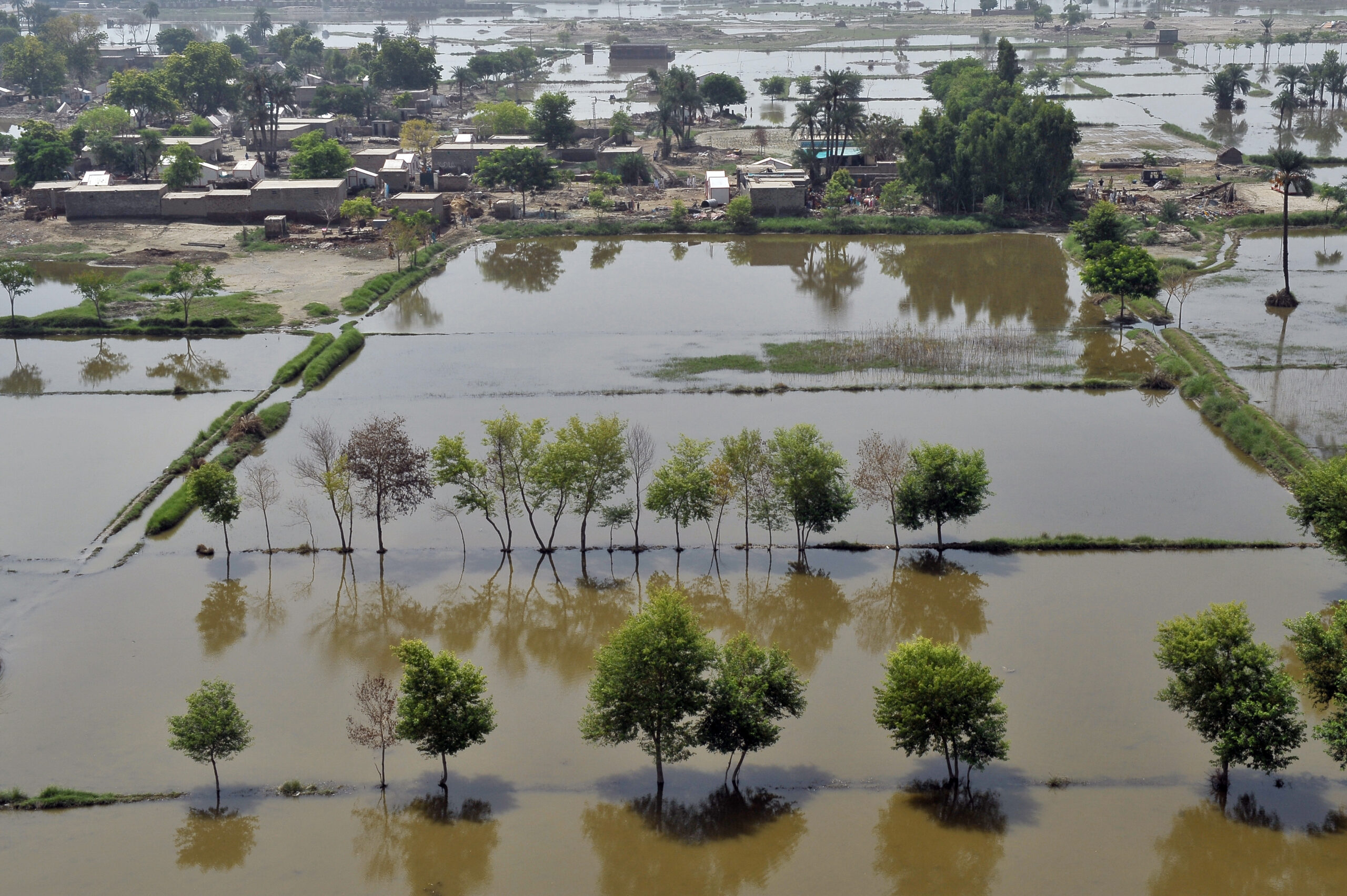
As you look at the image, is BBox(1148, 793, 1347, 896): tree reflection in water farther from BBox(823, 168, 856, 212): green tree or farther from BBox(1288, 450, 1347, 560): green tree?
BBox(823, 168, 856, 212): green tree

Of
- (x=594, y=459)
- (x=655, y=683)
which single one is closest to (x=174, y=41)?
(x=594, y=459)

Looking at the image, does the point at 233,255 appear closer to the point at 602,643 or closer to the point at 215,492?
the point at 215,492

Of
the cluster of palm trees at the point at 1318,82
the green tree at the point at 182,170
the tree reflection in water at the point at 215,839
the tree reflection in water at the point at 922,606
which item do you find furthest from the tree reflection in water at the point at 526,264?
the cluster of palm trees at the point at 1318,82

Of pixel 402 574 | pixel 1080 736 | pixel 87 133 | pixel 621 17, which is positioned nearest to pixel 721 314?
pixel 402 574

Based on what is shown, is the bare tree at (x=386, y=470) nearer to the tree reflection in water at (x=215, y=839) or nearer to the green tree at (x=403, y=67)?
the tree reflection in water at (x=215, y=839)

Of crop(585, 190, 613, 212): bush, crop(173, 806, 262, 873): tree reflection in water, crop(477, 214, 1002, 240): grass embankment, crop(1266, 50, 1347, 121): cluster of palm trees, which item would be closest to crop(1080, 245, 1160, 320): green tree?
crop(477, 214, 1002, 240): grass embankment
